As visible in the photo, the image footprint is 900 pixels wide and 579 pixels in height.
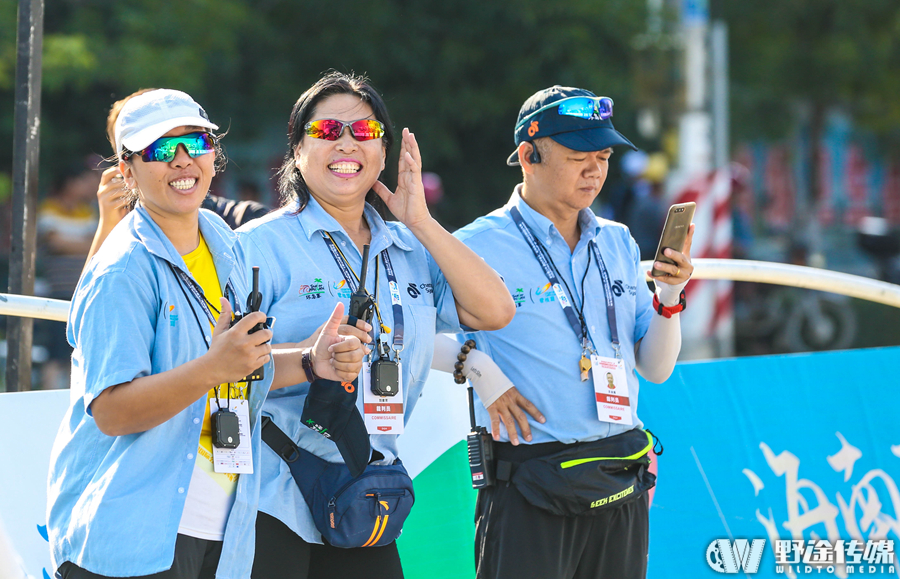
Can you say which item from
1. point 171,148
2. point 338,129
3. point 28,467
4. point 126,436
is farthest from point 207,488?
point 28,467

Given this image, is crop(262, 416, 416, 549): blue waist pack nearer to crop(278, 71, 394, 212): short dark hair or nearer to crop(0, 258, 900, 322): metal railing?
crop(278, 71, 394, 212): short dark hair

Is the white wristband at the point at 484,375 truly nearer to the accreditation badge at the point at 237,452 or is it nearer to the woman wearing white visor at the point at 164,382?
the woman wearing white visor at the point at 164,382

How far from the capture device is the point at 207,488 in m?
2.38

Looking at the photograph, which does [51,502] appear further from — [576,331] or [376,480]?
[576,331]

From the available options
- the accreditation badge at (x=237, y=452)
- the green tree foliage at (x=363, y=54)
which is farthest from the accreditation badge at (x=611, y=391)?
the green tree foliage at (x=363, y=54)

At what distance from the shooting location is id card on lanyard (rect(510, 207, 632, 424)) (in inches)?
124

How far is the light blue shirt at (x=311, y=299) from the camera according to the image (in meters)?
2.72

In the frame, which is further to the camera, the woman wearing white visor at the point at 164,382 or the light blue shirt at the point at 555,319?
the light blue shirt at the point at 555,319

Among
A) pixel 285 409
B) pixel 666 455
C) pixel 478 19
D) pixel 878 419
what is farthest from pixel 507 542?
pixel 478 19

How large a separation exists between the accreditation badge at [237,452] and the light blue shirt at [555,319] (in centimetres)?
97

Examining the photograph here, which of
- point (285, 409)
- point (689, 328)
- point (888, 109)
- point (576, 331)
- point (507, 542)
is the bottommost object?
point (507, 542)

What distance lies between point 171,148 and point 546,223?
134 cm

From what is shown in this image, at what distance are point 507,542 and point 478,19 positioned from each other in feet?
31.3

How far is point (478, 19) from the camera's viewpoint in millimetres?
11797
